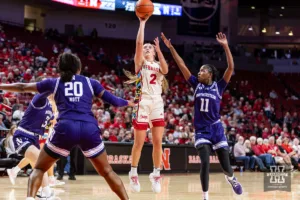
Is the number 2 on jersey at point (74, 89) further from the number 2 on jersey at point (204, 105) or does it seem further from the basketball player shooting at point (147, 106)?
the basketball player shooting at point (147, 106)

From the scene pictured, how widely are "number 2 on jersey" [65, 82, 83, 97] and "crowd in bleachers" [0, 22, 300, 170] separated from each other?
33.5 ft

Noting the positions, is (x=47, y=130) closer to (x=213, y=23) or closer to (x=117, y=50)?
(x=117, y=50)

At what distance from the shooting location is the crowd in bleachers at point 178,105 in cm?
2116

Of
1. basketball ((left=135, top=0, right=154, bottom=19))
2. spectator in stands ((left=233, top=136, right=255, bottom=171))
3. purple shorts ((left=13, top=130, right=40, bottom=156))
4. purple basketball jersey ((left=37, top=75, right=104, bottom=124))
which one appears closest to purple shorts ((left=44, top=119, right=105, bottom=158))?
purple basketball jersey ((left=37, top=75, right=104, bottom=124))

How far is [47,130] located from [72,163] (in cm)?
312

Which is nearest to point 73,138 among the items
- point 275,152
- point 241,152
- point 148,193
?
point 148,193

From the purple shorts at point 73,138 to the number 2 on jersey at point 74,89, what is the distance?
324 mm

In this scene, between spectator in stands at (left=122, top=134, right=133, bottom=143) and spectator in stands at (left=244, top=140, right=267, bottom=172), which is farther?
spectator in stands at (left=244, top=140, right=267, bottom=172)

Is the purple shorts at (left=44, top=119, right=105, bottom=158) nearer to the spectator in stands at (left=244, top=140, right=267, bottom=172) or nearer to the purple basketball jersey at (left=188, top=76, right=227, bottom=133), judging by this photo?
the purple basketball jersey at (left=188, top=76, right=227, bottom=133)

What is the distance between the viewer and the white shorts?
33.7 feet

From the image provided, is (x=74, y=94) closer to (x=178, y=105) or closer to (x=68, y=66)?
(x=68, y=66)

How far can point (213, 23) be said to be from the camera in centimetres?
4331

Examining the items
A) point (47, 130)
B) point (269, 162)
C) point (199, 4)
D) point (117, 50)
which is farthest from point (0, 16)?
point (47, 130)

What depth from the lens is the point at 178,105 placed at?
2736 cm
